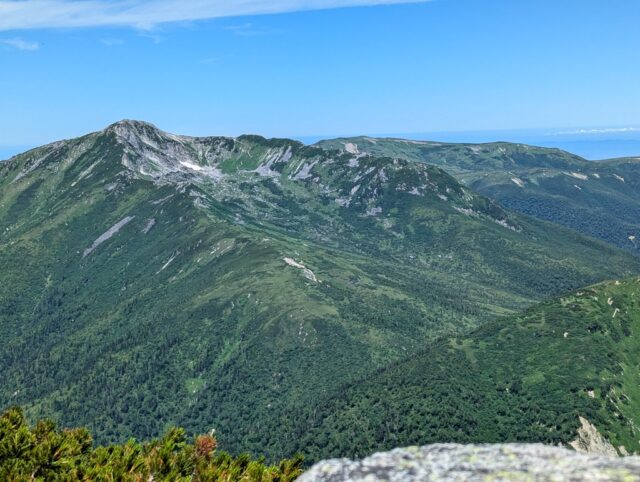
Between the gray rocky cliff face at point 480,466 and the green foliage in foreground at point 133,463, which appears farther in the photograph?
the green foliage in foreground at point 133,463

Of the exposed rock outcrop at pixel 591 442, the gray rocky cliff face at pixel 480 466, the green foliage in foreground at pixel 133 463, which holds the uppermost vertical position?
the gray rocky cliff face at pixel 480 466

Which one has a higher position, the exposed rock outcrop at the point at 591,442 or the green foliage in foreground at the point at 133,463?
the green foliage in foreground at the point at 133,463

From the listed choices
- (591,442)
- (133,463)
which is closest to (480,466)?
(133,463)

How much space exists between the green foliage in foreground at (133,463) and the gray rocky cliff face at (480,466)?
11850 mm

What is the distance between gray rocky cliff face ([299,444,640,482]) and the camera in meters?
21.3

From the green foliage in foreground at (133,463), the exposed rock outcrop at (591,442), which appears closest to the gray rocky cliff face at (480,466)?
the green foliage in foreground at (133,463)

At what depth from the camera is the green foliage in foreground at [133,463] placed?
1393 inches

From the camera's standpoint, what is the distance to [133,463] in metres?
38.2

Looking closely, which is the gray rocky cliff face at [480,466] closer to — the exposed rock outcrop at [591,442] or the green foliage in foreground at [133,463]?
the green foliage in foreground at [133,463]

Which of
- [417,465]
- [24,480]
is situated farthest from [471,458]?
[24,480]

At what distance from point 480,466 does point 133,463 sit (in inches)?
1000

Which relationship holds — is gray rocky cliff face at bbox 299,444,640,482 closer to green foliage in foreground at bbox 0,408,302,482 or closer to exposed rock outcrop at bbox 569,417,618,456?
green foliage in foreground at bbox 0,408,302,482

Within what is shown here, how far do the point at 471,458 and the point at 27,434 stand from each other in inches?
1392

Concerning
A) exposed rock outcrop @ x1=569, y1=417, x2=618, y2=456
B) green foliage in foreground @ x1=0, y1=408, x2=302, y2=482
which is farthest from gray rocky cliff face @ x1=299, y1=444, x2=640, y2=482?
exposed rock outcrop @ x1=569, y1=417, x2=618, y2=456
